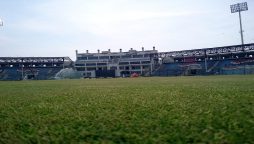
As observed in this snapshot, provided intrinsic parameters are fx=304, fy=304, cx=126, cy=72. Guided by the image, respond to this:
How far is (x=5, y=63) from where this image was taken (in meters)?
94.9

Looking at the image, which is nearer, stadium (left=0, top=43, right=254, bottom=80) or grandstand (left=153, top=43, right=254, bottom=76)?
grandstand (left=153, top=43, right=254, bottom=76)

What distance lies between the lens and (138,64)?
10738cm

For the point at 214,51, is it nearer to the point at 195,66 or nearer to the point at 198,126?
the point at 195,66

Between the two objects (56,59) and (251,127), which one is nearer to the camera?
(251,127)

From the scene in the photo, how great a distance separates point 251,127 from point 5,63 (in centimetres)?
9964

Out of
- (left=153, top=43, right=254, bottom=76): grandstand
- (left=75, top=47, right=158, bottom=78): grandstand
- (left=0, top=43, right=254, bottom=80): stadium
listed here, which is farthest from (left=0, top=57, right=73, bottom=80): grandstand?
(left=153, top=43, right=254, bottom=76): grandstand

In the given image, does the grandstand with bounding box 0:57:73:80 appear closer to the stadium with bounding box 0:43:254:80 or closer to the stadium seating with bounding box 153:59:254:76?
the stadium with bounding box 0:43:254:80

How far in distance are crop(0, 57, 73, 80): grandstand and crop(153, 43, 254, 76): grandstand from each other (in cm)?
3402

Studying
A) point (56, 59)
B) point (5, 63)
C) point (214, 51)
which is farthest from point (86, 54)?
point (214, 51)

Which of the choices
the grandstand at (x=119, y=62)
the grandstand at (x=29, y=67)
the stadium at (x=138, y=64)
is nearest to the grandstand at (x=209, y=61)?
the stadium at (x=138, y=64)

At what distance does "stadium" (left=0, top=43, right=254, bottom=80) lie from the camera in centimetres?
7950

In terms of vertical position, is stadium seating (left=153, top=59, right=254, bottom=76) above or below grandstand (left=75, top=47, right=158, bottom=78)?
below

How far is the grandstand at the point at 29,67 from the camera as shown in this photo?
92.5m

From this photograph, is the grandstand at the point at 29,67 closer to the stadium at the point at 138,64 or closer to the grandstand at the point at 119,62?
the stadium at the point at 138,64
